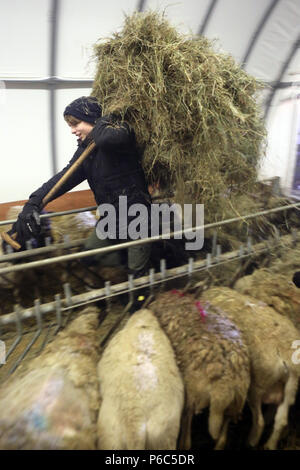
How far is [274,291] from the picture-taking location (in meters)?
1.96

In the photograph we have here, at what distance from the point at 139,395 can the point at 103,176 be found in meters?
1.53

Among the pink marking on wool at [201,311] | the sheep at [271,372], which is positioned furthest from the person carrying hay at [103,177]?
the sheep at [271,372]

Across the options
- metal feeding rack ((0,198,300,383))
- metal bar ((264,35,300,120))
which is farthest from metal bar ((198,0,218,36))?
metal feeding rack ((0,198,300,383))

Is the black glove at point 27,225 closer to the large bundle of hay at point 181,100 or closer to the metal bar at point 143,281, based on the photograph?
the metal bar at point 143,281

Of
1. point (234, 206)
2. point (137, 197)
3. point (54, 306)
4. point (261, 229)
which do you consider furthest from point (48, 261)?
point (261, 229)

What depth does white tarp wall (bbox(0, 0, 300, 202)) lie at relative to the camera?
3490mm

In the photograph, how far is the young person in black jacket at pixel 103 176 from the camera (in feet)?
6.88

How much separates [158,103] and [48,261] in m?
1.18

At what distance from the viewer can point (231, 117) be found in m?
2.01

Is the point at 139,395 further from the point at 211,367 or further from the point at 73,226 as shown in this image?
the point at 73,226

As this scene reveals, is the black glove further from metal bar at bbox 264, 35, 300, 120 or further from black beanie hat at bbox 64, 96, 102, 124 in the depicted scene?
metal bar at bbox 264, 35, 300, 120

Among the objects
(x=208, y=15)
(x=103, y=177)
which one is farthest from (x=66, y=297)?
(x=208, y=15)

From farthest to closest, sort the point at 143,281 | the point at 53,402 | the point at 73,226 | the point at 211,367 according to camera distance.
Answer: the point at 73,226, the point at 143,281, the point at 211,367, the point at 53,402

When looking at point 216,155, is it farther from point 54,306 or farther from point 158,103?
point 54,306
